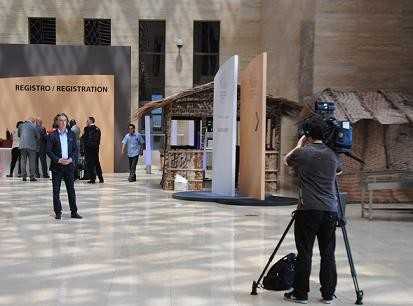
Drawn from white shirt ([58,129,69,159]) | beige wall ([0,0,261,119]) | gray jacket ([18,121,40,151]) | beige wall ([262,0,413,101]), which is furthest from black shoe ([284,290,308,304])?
beige wall ([0,0,261,119])

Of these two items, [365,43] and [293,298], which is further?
[365,43]

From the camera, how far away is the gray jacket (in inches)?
669

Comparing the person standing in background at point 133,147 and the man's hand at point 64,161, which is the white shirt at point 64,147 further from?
the person standing in background at point 133,147

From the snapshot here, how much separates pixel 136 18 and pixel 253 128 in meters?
17.2

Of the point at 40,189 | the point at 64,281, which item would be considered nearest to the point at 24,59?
the point at 40,189

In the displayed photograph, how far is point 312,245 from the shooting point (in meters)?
5.02

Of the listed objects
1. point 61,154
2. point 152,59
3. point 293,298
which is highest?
point 152,59

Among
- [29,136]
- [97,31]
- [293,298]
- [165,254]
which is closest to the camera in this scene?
[293,298]

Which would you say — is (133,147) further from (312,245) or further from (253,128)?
(312,245)

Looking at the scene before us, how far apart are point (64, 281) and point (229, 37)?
2372 centimetres

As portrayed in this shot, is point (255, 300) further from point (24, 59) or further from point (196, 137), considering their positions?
point (24, 59)

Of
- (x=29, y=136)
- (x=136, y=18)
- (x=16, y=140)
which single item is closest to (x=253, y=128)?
(x=29, y=136)

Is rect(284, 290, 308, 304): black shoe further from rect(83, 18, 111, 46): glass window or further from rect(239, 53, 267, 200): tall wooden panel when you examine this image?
rect(83, 18, 111, 46): glass window

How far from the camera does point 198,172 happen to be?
15.2m
